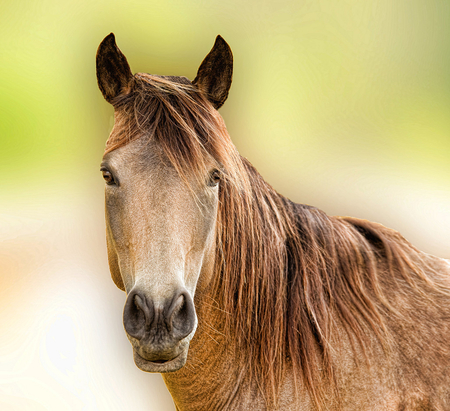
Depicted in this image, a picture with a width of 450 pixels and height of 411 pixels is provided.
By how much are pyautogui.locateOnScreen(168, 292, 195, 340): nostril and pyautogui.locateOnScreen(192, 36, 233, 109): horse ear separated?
0.52m

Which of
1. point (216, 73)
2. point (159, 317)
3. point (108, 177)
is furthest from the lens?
point (216, 73)

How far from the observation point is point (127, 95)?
81cm

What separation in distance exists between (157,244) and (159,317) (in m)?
0.13

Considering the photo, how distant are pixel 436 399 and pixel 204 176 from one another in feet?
2.70

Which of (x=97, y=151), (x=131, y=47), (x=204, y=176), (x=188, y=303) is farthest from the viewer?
(x=97, y=151)

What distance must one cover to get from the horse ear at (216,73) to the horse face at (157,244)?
24 cm

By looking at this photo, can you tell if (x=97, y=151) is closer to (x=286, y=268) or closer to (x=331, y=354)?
(x=286, y=268)

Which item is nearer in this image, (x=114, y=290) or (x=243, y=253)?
(x=243, y=253)

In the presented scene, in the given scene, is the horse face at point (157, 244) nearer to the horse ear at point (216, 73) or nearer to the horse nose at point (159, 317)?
the horse nose at point (159, 317)

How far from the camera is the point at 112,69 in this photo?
803mm

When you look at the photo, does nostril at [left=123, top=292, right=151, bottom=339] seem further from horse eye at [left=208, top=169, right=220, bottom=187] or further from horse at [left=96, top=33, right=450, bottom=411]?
horse eye at [left=208, top=169, right=220, bottom=187]

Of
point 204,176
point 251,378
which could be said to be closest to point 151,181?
point 204,176

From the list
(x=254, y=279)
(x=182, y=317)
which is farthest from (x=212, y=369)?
(x=182, y=317)

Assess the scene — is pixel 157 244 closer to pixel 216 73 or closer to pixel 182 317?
pixel 182 317
